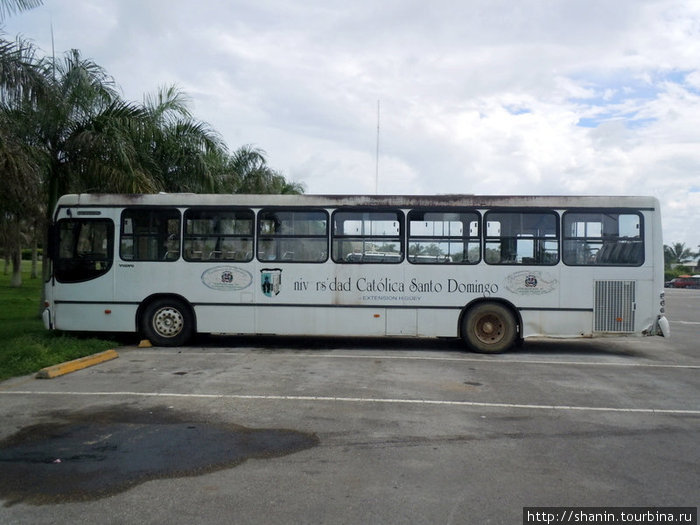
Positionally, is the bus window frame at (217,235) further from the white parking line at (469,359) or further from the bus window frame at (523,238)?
the bus window frame at (523,238)

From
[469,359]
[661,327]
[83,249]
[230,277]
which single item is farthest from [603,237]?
[83,249]

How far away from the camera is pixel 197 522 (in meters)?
4.24

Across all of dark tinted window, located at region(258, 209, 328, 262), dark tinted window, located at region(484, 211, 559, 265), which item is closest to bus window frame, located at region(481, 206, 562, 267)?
dark tinted window, located at region(484, 211, 559, 265)

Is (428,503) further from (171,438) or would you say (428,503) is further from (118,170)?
(118,170)

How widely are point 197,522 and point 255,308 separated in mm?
8273

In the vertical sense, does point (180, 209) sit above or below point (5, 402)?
above

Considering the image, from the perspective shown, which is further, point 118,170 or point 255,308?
point 118,170

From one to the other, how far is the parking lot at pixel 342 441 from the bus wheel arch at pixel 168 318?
182 cm

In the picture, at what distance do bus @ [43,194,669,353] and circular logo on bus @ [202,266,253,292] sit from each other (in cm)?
2

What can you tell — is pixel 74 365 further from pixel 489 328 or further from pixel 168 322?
pixel 489 328

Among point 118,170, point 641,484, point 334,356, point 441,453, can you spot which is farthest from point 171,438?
point 118,170

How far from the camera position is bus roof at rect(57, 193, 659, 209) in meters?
12.0

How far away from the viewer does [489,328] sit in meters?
12.1

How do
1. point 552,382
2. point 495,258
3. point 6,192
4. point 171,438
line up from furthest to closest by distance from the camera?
1. point 495,258
2. point 6,192
3. point 552,382
4. point 171,438
